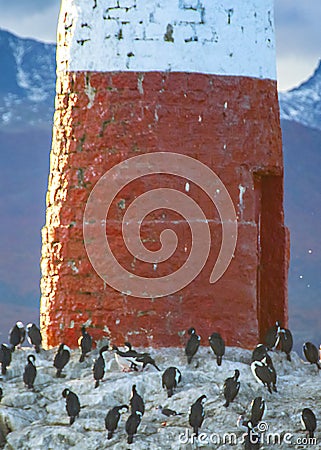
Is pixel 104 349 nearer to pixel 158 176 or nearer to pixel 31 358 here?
pixel 31 358

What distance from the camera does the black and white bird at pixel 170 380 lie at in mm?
8219

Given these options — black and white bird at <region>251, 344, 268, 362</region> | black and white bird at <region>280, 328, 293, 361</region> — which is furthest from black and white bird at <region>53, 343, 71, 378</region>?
black and white bird at <region>280, 328, 293, 361</region>

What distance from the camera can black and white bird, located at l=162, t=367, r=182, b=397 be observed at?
8219 millimetres

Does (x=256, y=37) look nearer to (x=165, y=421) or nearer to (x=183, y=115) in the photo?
(x=183, y=115)

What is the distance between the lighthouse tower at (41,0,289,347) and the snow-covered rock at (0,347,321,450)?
370 mm

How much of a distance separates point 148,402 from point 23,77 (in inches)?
940

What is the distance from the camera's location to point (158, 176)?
912cm

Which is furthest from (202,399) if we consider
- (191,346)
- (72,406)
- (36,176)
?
(36,176)

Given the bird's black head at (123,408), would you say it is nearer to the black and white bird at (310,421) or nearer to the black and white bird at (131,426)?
the black and white bird at (131,426)

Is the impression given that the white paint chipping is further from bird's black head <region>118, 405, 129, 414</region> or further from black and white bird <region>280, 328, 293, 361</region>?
bird's black head <region>118, 405, 129, 414</region>

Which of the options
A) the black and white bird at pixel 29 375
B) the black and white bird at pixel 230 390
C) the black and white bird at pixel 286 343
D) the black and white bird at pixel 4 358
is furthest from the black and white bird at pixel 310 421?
the black and white bird at pixel 4 358

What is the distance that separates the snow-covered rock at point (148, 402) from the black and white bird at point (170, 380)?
5 centimetres

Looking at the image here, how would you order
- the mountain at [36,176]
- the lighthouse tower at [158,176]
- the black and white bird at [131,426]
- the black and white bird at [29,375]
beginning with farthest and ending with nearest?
the mountain at [36,176] → the lighthouse tower at [158,176] → the black and white bird at [29,375] → the black and white bird at [131,426]

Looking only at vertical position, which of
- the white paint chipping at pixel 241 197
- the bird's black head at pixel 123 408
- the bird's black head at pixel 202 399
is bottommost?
the bird's black head at pixel 123 408
